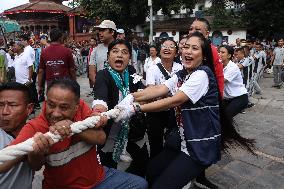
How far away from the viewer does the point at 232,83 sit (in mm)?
4914

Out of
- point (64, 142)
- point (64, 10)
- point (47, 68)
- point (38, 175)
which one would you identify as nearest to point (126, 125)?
point (64, 142)

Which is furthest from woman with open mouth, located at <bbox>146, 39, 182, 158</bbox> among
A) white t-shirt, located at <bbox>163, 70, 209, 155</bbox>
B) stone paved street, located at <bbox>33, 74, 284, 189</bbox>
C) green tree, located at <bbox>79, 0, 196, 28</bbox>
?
green tree, located at <bbox>79, 0, 196, 28</bbox>

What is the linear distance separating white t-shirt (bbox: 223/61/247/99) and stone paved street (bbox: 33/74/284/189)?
0.91m

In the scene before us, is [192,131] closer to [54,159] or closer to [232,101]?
[54,159]

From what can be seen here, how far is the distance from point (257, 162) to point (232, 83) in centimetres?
123

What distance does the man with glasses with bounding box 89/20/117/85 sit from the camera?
5094mm

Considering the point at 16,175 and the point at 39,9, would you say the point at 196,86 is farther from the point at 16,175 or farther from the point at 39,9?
the point at 39,9

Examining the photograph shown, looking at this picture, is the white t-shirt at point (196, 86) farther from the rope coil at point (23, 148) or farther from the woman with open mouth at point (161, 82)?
the woman with open mouth at point (161, 82)

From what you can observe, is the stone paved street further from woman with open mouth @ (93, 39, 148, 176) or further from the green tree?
the green tree

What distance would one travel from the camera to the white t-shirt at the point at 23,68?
282 inches

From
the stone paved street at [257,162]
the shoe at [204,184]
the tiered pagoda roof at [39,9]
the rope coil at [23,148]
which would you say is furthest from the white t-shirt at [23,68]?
the tiered pagoda roof at [39,9]

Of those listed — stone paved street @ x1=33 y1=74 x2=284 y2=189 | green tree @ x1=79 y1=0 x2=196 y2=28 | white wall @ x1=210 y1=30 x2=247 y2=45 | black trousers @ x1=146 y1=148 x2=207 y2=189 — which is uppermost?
green tree @ x1=79 y1=0 x2=196 y2=28

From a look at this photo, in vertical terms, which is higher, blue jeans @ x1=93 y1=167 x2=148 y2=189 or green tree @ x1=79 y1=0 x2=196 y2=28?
green tree @ x1=79 y1=0 x2=196 y2=28

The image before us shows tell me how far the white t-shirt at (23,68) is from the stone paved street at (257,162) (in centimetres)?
342
